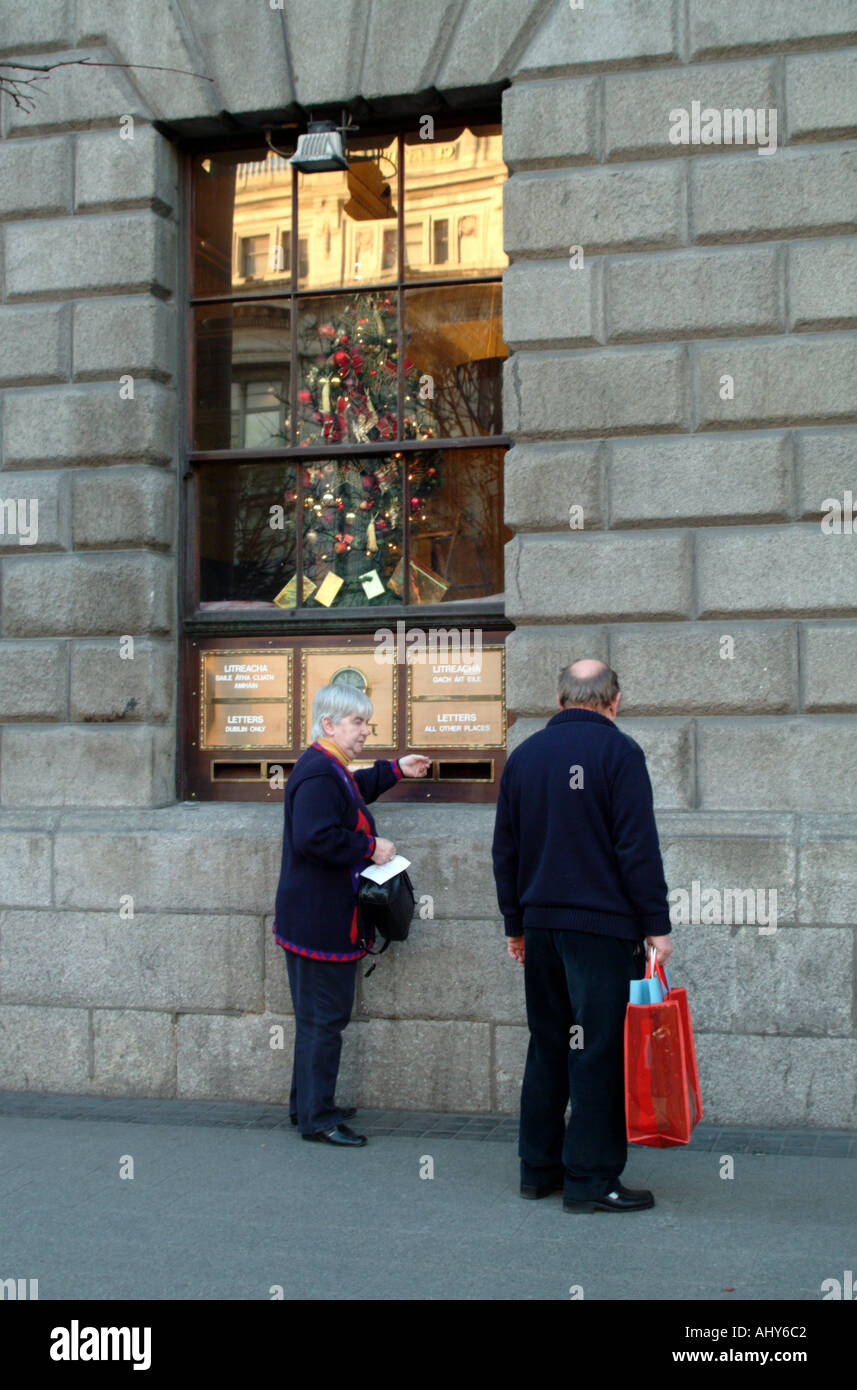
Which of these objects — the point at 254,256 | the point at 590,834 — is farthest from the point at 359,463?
the point at 590,834

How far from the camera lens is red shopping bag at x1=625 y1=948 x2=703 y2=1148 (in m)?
4.92

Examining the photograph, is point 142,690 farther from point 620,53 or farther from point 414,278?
point 620,53

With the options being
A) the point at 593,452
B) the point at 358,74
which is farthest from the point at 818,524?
the point at 358,74

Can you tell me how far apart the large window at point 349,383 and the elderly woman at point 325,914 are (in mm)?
1368

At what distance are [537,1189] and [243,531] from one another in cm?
390

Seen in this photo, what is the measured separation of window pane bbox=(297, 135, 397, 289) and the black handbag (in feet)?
10.9

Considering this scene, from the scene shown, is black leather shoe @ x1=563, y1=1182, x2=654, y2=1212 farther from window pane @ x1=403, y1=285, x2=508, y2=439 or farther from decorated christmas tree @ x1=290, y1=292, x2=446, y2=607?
window pane @ x1=403, y1=285, x2=508, y2=439

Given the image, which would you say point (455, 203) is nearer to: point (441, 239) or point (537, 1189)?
point (441, 239)

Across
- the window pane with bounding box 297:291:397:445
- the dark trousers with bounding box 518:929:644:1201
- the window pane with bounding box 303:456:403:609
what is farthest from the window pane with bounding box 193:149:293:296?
the dark trousers with bounding box 518:929:644:1201

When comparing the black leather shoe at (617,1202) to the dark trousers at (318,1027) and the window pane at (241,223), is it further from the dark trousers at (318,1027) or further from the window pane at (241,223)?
the window pane at (241,223)

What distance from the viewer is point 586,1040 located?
17.0ft

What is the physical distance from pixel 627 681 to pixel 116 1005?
301 cm

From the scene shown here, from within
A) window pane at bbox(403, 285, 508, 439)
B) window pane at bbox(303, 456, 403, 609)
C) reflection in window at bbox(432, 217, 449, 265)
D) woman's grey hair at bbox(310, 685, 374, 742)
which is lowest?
woman's grey hair at bbox(310, 685, 374, 742)

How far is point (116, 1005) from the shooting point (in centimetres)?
718
